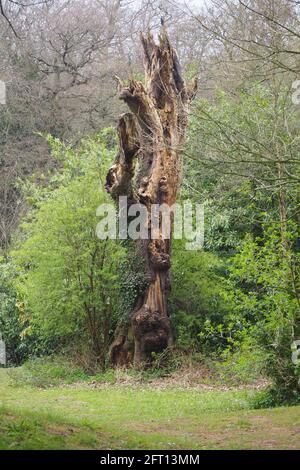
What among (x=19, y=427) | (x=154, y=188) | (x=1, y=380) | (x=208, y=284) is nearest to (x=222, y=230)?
(x=208, y=284)

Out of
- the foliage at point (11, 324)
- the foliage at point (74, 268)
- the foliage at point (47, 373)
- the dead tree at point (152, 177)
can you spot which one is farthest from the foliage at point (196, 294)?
the foliage at point (11, 324)

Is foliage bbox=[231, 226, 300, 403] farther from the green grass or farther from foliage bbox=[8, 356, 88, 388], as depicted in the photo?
foliage bbox=[8, 356, 88, 388]

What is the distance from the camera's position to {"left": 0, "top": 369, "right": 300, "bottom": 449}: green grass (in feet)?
23.4

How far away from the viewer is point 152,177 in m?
16.7

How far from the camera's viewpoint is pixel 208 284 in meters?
17.9

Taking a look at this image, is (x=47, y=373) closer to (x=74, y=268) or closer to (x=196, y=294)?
(x=74, y=268)

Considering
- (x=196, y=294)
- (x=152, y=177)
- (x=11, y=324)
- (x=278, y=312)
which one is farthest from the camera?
(x=11, y=324)

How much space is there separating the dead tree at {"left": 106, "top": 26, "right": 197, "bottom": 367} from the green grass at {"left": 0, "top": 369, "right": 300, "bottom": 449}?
68.3 inches

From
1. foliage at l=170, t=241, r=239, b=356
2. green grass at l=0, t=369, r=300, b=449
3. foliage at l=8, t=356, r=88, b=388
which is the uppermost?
foliage at l=170, t=241, r=239, b=356

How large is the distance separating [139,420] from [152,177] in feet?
24.9

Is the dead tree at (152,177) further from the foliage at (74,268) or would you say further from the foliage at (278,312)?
the foliage at (278,312)

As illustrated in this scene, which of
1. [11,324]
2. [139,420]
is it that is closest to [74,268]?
[11,324]

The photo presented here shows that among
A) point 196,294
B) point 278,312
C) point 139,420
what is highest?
point 278,312

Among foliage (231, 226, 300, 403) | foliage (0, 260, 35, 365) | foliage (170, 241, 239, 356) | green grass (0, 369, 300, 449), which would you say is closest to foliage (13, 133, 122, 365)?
foliage (170, 241, 239, 356)
